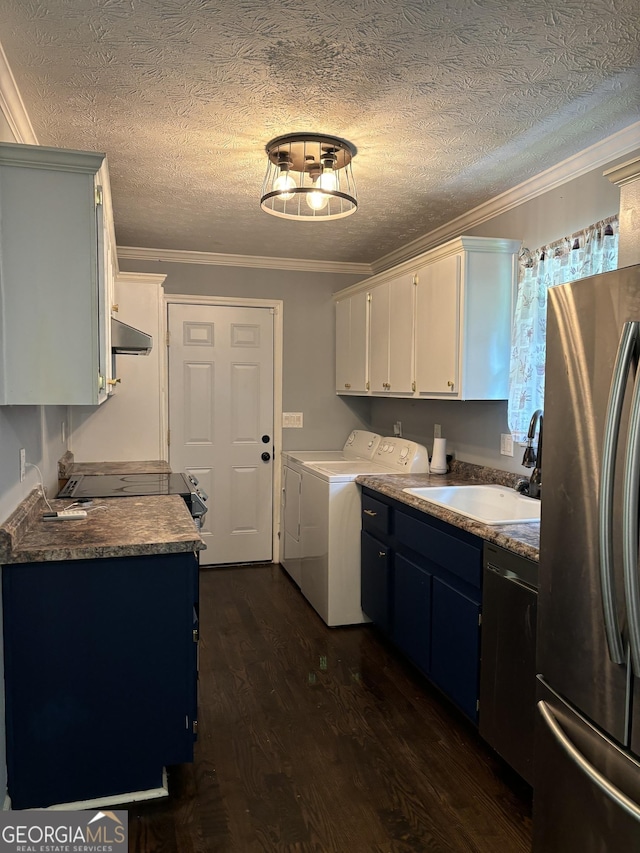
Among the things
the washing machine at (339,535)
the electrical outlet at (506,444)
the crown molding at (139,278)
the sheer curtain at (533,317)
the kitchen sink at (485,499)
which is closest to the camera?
the sheer curtain at (533,317)

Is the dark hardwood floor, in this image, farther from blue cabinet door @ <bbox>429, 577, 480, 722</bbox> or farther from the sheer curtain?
the sheer curtain

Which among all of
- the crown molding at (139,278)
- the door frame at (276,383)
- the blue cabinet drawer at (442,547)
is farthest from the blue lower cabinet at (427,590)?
the crown molding at (139,278)

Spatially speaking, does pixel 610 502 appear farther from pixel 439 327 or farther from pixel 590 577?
pixel 439 327

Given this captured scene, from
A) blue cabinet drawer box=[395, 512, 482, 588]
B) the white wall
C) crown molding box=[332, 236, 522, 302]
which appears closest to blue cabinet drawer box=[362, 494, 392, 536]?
blue cabinet drawer box=[395, 512, 482, 588]

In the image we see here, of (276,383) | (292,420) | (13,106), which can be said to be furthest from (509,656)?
(276,383)

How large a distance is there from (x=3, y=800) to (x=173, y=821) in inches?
20.7

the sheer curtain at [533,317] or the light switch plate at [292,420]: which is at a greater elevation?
the sheer curtain at [533,317]

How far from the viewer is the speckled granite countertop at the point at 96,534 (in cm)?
189

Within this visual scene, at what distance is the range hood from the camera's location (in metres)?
2.75

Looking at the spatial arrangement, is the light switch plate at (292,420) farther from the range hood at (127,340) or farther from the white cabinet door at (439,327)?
the range hood at (127,340)

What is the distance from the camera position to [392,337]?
3.79m

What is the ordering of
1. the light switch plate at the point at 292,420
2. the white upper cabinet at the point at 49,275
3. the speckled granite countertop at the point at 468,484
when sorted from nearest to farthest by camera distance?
the white upper cabinet at the point at 49,275 < the speckled granite countertop at the point at 468,484 < the light switch plate at the point at 292,420

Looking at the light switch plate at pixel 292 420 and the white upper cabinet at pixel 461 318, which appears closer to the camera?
the white upper cabinet at pixel 461 318

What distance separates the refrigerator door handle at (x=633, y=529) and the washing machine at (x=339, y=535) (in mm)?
2361
